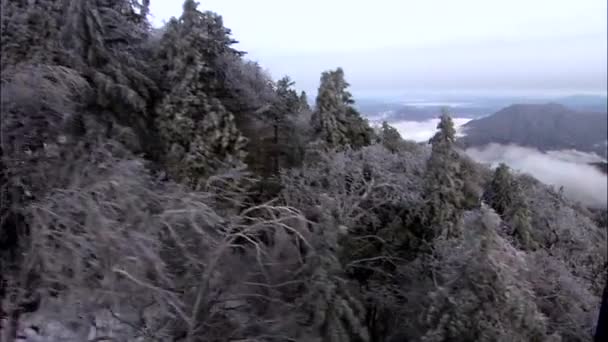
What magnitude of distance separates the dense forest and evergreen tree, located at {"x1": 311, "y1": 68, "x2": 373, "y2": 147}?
58 mm

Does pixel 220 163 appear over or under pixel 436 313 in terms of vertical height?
over

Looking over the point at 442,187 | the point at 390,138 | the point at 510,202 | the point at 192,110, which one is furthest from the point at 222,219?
the point at 390,138

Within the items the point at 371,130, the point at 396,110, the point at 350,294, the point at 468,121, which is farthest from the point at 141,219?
the point at 371,130

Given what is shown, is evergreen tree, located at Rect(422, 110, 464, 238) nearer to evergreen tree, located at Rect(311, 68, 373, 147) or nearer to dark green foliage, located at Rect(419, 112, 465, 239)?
dark green foliage, located at Rect(419, 112, 465, 239)

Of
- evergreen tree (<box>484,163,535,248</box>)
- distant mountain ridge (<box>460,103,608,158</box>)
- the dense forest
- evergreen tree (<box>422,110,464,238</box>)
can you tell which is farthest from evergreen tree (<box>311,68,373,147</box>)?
distant mountain ridge (<box>460,103,608,158</box>)

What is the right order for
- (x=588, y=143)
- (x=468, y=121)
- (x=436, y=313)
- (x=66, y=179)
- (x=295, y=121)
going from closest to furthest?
(x=588, y=143) → (x=468, y=121) → (x=436, y=313) → (x=66, y=179) → (x=295, y=121)

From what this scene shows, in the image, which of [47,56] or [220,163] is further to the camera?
[220,163]

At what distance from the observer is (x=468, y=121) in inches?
279

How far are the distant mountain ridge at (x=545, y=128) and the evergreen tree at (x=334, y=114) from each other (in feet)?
29.0

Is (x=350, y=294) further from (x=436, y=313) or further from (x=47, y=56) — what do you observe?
(x=47, y=56)

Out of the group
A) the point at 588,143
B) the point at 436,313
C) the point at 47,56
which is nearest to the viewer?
the point at 588,143

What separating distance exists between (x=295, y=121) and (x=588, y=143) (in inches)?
513

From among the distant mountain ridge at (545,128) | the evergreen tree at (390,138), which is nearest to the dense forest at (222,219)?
the evergreen tree at (390,138)

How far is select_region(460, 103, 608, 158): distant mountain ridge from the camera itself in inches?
142
